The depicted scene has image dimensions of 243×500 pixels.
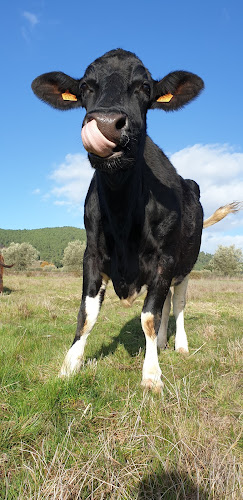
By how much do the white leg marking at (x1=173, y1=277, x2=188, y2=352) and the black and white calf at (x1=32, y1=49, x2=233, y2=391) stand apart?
1694 mm

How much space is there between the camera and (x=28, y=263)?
59.0m

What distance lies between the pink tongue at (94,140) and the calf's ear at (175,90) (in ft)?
5.15

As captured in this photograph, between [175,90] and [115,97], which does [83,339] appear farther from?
[175,90]

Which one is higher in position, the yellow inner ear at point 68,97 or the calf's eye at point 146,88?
the yellow inner ear at point 68,97

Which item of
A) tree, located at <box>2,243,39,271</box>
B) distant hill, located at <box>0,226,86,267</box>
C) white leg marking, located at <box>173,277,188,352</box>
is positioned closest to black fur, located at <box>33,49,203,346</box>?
white leg marking, located at <box>173,277,188,352</box>

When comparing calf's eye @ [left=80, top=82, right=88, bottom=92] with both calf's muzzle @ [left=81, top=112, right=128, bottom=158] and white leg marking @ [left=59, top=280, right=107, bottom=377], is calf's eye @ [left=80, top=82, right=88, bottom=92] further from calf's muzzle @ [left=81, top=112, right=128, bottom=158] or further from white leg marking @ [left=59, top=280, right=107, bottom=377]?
white leg marking @ [left=59, top=280, right=107, bottom=377]

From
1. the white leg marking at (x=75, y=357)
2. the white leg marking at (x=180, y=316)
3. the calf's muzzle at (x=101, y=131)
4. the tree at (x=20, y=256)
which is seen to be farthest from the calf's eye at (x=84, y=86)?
the tree at (x=20, y=256)

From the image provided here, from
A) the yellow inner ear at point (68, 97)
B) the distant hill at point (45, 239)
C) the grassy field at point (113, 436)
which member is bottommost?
the grassy field at point (113, 436)

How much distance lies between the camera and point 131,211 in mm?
3783

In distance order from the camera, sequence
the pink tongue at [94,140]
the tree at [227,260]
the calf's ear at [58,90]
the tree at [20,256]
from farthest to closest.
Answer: the tree at [227,260], the tree at [20,256], the calf's ear at [58,90], the pink tongue at [94,140]

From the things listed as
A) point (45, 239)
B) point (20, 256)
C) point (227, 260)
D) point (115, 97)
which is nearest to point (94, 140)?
point (115, 97)

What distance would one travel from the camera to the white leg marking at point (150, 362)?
3166mm

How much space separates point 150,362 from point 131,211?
1400 millimetres

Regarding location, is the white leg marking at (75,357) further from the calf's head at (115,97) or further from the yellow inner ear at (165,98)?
the yellow inner ear at (165,98)
